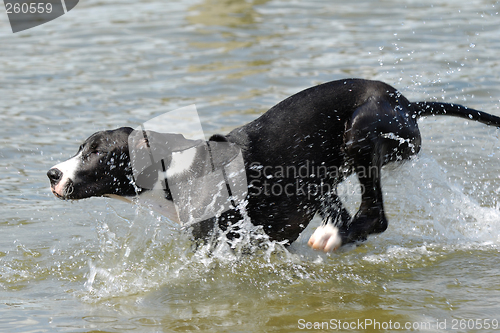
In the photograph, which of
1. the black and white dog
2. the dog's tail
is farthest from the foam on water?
the dog's tail

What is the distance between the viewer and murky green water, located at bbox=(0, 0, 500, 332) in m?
3.84

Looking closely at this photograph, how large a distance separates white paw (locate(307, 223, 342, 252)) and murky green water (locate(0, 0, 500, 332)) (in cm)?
10

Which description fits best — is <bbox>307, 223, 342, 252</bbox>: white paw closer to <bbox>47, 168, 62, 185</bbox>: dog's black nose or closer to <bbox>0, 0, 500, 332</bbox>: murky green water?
<bbox>0, 0, 500, 332</bbox>: murky green water

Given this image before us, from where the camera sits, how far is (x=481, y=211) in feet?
17.2

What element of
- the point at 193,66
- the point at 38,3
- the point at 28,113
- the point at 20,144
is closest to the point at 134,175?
the point at 20,144

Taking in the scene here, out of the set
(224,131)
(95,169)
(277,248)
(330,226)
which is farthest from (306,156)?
(224,131)

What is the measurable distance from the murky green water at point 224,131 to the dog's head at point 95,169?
2.00 ft

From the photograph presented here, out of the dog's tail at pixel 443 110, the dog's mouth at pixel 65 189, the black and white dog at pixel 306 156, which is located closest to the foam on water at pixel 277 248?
the black and white dog at pixel 306 156

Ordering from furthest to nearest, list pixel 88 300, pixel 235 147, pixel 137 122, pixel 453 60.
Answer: pixel 453 60 → pixel 137 122 → pixel 235 147 → pixel 88 300

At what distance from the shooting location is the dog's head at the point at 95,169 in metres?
4.09

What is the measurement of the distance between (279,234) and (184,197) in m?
0.70

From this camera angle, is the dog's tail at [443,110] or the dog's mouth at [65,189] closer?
the dog's mouth at [65,189]

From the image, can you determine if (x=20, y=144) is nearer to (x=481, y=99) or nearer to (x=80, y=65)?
(x=80, y=65)

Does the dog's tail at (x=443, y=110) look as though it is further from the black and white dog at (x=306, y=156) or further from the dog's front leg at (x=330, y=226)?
the dog's front leg at (x=330, y=226)
